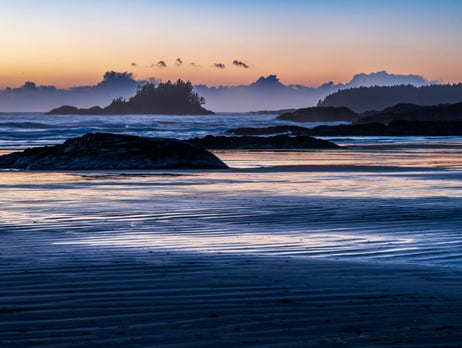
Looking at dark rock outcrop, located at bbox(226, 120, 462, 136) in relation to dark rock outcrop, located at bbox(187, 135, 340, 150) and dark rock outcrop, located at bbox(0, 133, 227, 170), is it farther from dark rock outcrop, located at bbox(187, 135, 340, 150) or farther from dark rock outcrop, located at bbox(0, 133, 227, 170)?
dark rock outcrop, located at bbox(0, 133, 227, 170)

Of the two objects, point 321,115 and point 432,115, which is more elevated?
point 432,115

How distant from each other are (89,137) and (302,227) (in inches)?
515

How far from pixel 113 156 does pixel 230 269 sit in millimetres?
13922

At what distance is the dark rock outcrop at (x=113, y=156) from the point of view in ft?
62.6

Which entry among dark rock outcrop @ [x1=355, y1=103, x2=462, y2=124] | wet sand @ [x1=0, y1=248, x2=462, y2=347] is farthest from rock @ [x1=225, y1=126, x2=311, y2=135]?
wet sand @ [x1=0, y1=248, x2=462, y2=347]

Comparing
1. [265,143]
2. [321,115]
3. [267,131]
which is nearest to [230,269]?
[265,143]

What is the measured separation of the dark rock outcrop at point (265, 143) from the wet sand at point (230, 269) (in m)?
21.9

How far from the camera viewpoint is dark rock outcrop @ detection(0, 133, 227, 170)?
19094mm

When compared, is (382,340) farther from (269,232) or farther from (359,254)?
(269,232)

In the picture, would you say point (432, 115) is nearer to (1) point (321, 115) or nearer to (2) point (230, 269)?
(1) point (321, 115)

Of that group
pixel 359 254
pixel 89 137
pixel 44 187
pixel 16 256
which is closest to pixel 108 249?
pixel 16 256

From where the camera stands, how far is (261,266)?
6.00m

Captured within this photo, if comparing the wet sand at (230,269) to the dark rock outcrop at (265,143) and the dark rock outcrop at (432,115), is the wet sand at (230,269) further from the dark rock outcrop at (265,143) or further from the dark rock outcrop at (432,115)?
the dark rock outcrop at (432,115)

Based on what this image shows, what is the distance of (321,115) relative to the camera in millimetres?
130125
